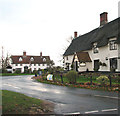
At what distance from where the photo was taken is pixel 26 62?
2744 inches

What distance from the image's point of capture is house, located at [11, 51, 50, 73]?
68.4m

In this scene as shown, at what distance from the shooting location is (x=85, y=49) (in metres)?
30.5

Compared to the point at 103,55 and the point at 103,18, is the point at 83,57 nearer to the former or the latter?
the point at 103,55

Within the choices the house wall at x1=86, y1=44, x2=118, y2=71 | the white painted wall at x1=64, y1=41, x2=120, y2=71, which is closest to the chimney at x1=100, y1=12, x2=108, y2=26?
the white painted wall at x1=64, y1=41, x2=120, y2=71

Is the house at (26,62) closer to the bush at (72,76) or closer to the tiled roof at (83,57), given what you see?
the tiled roof at (83,57)

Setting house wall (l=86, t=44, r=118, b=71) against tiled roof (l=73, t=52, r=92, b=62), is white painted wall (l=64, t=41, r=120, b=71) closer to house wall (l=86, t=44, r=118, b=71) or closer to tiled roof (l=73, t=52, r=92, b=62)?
house wall (l=86, t=44, r=118, b=71)

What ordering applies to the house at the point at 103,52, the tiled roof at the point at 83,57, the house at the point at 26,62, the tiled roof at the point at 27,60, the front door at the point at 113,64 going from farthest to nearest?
the tiled roof at the point at 27,60 < the house at the point at 26,62 < the tiled roof at the point at 83,57 < the house at the point at 103,52 < the front door at the point at 113,64

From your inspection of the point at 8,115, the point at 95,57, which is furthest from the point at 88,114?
the point at 95,57

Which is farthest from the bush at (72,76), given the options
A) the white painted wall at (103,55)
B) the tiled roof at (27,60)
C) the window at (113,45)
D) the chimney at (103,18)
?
the tiled roof at (27,60)

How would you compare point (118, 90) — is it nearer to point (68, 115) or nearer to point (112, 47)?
point (68, 115)

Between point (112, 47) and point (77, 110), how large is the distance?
60.2ft

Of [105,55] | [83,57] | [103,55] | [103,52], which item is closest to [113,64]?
[105,55]

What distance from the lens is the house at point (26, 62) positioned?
68375 millimetres

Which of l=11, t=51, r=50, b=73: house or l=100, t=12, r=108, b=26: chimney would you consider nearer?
l=100, t=12, r=108, b=26: chimney
